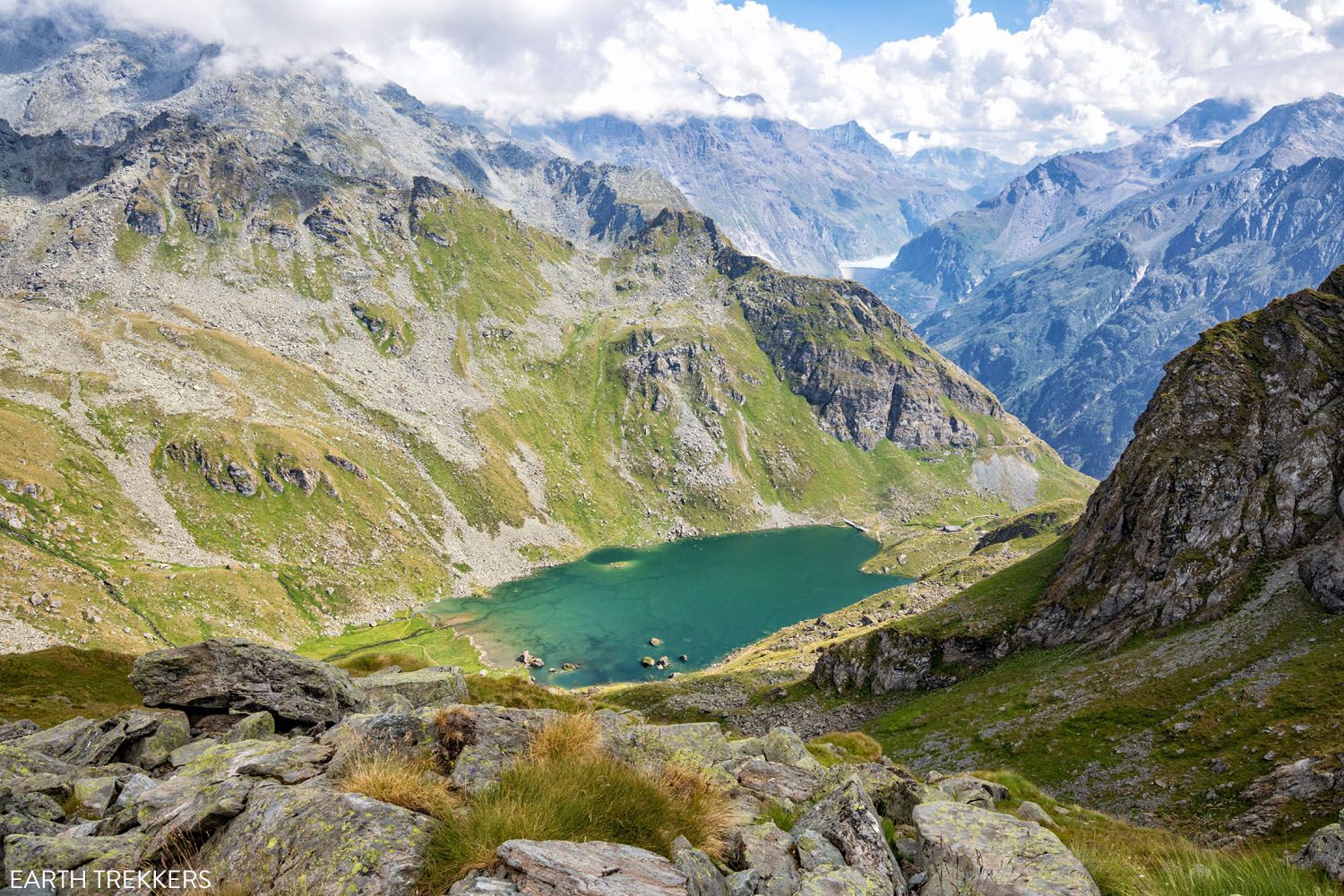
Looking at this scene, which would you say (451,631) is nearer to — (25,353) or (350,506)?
(350,506)

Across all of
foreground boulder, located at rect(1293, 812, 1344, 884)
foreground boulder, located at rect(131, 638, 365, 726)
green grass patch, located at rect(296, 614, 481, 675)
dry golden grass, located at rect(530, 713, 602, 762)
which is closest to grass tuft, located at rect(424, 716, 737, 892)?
dry golden grass, located at rect(530, 713, 602, 762)

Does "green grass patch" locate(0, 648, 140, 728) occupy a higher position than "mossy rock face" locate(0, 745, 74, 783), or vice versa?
"mossy rock face" locate(0, 745, 74, 783)

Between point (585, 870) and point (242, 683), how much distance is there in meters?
19.1

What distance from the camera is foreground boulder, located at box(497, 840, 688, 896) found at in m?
6.79

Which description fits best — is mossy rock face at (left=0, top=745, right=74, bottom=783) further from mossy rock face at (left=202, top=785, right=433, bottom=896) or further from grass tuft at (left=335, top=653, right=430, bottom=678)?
grass tuft at (left=335, top=653, right=430, bottom=678)

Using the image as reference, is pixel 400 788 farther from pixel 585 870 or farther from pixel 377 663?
pixel 377 663

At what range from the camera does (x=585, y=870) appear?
7.12 metres

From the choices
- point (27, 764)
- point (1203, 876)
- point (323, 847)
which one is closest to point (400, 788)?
point (323, 847)

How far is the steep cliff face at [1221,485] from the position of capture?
51.6 metres

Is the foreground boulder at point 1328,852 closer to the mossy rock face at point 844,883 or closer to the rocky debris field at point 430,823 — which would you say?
the rocky debris field at point 430,823

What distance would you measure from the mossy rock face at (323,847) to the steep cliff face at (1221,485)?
203 ft

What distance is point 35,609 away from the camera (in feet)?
334

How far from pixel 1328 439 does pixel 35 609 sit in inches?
6729

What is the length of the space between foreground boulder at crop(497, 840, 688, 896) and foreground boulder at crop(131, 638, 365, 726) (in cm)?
1636
